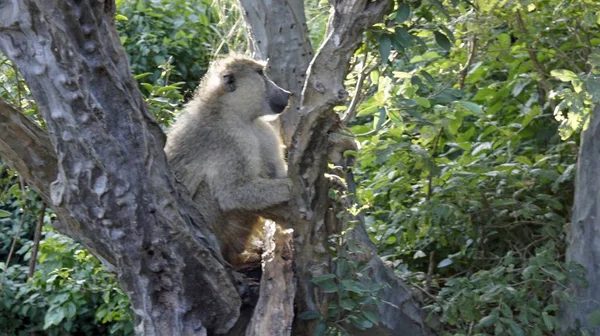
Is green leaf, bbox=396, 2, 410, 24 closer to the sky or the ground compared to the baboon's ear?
closer to the sky

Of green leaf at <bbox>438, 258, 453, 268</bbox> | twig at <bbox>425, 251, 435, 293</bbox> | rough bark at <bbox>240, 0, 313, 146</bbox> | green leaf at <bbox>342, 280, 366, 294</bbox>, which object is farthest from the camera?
green leaf at <bbox>438, 258, 453, 268</bbox>

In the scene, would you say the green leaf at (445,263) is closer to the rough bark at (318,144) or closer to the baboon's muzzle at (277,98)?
the rough bark at (318,144)

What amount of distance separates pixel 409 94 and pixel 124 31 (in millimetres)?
4223

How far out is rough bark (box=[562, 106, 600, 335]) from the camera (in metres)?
3.43

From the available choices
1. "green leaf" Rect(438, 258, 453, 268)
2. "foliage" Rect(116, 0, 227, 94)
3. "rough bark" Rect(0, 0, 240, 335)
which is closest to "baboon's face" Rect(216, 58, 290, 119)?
"rough bark" Rect(0, 0, 240, 335)

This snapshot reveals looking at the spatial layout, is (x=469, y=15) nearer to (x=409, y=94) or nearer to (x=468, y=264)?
(x=409, y=94)

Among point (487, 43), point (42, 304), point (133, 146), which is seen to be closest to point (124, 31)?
point (42, 304)

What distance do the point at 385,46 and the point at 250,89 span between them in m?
0.91

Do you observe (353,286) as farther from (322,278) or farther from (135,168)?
(135,168)

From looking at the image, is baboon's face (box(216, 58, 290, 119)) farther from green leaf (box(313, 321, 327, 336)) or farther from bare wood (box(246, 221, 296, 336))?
green leaf (box(313, 321, 327, 336))

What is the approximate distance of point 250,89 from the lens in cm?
356

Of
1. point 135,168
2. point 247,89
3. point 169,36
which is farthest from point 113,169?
Answer: point 169,36

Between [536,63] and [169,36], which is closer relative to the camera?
[536,63]

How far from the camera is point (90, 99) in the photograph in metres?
2.45
